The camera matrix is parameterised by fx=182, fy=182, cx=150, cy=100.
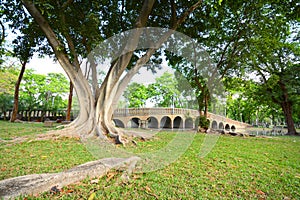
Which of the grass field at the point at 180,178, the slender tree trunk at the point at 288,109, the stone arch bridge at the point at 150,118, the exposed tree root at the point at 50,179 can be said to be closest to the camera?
the exposed tree root at the point at 50,179

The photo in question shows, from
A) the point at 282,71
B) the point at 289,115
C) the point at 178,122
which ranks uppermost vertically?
the point at 282,71

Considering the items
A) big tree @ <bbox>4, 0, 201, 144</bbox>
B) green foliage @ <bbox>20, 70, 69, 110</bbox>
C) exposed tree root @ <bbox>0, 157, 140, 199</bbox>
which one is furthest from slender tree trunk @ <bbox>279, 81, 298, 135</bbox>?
green foliage @ <bbox>20, 70, 69, 110</bbox>

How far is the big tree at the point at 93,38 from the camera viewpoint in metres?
5.39

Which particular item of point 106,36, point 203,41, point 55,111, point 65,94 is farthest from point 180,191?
point 65,94

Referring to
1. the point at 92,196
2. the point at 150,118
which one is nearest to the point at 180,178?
the point at 92,196

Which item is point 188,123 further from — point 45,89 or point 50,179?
point 45,89

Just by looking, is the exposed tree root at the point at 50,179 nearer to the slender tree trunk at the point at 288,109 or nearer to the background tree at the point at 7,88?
the slender tree trunk at the point at 288,109

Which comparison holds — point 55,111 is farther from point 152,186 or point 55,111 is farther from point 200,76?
point 152,186

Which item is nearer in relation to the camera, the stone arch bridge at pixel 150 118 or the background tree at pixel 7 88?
the stone arch bridge at pixel 150 118

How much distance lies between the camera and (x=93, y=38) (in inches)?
212

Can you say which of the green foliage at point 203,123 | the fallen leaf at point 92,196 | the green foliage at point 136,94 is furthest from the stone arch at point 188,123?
the fallen leaf at point 92,196

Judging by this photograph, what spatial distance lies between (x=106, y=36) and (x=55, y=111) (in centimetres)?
1450

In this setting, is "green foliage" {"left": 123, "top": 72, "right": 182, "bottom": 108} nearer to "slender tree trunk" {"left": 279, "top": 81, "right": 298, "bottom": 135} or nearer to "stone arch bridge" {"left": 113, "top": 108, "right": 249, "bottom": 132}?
"stone arch bridge" {"left": 113, "top": 108, "right": 249, "bottom": 132}

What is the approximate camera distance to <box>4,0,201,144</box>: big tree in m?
5.39
